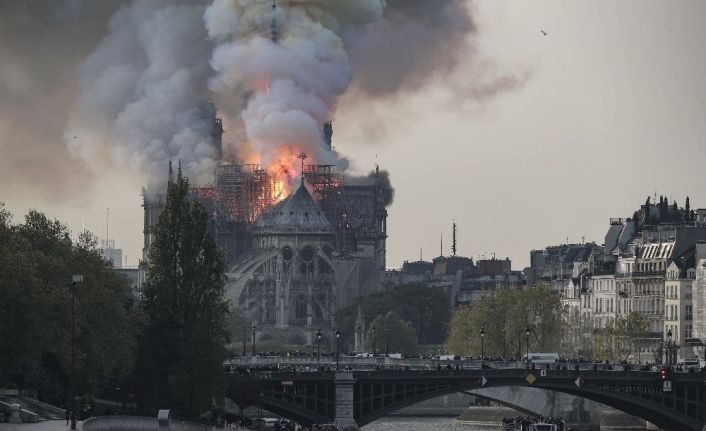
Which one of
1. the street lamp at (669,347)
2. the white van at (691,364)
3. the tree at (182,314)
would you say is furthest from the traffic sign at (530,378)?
the street lamp at (669,347)

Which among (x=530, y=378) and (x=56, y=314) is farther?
(x=530, y=378)

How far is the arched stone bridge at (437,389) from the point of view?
145000mm

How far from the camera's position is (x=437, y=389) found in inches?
5802

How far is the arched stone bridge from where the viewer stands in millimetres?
145000

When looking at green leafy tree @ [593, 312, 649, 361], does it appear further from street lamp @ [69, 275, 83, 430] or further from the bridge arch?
street lamp @ [69, 275, 83, 430]

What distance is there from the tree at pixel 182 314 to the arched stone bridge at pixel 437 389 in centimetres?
585

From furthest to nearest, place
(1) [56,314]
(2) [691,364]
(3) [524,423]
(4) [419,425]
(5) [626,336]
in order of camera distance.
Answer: (5) [626,336]
(4) [419,425]
(2) [691,364]
(3) [524,423]
(1) [56,314]

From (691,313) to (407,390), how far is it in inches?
1979

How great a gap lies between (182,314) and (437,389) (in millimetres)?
16559

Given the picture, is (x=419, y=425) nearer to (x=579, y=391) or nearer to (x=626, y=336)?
(x=626, y=336)

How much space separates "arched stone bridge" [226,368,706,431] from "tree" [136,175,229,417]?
5852mm

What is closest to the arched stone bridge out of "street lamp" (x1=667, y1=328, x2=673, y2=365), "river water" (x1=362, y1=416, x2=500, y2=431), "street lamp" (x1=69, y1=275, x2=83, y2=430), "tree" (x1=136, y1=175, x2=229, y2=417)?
"tree" (x1=136, y1=175, x2=229, y2=417)

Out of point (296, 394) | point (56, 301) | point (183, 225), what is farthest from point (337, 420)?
point (56, 301)

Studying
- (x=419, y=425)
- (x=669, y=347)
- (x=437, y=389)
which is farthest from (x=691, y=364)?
(x=419, y=425)
